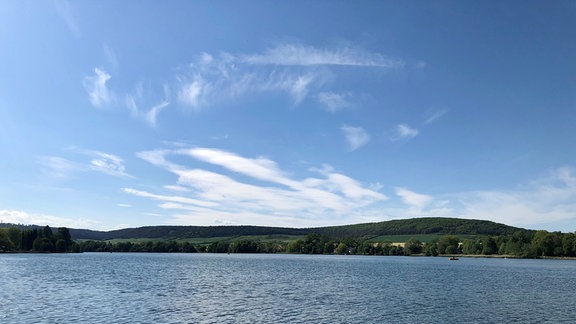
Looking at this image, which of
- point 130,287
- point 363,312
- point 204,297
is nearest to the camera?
point 363,312

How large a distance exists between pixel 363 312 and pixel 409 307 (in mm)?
7248

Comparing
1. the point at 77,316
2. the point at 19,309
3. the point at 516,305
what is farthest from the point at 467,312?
the point at 19,309

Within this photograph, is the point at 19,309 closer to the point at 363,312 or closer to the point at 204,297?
the point at 204,297

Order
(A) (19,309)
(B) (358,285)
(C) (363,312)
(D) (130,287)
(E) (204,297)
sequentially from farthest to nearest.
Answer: (B) (358,285) → (D) (130,287) → (E) (204,297) → (C) (363,312) → (A) (19,309)

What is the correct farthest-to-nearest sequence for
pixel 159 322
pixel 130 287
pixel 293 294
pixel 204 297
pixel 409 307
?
1. pixel 130 287
2. pixel 293 294
3. pixel 204 297
4. pixel 409 307
5. pixel 159 322

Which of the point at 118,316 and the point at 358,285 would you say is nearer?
the point at 118,316

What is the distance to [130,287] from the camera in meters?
71.9

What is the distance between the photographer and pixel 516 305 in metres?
57.6

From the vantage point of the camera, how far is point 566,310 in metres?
53.7

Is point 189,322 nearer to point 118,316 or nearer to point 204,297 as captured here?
point 118,316

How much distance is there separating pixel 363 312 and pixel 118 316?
24249 mm

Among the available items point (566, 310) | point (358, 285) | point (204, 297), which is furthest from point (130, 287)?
point (566, 310)

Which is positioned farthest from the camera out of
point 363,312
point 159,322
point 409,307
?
point 409,307

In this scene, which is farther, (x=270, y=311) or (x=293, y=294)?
(x=293, y=294)
